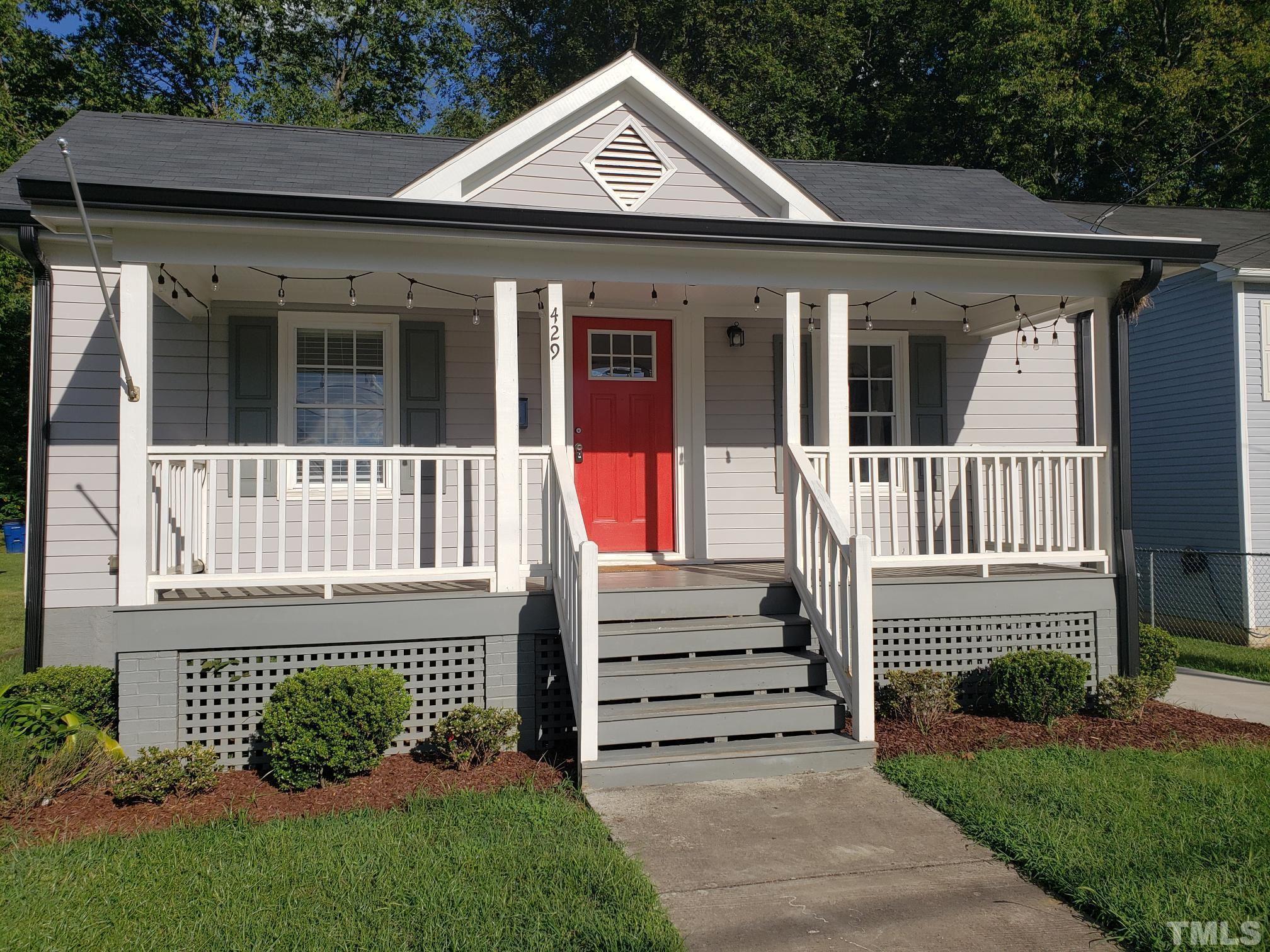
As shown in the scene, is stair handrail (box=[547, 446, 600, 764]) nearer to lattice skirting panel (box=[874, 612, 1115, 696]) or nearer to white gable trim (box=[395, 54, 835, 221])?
lattice skirting panel (box=[874, 612, 1115, 696])

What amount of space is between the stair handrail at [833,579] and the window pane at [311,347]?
3972 millimetres

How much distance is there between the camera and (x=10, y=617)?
1159cm

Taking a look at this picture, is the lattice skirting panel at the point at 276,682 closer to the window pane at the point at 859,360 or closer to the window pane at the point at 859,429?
the window pane at the point at 859,429

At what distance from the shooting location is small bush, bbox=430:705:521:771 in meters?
5.23

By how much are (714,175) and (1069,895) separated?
582 centimetres

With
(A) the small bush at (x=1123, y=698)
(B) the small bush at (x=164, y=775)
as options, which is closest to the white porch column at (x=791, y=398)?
(A) the small bush at (x=1123, y=698)

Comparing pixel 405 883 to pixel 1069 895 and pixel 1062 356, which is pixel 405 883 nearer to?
pixel 1069 895

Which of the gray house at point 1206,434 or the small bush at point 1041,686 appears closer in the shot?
the small bush at point 1041,686

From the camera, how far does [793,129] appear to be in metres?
21.2

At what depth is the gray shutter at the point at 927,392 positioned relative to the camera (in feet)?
28.1

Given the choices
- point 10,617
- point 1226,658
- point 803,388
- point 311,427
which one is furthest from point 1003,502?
point 10,617

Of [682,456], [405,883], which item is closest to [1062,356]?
[682,456]

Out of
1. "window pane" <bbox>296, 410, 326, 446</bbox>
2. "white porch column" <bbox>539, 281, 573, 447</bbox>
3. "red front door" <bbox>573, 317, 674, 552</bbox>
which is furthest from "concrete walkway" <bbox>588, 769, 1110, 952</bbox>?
"window pane" <bbox>296, 410, 326, 446</bbox>

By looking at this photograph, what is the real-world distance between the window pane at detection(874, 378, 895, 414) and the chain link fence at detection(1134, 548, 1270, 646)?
392cm
